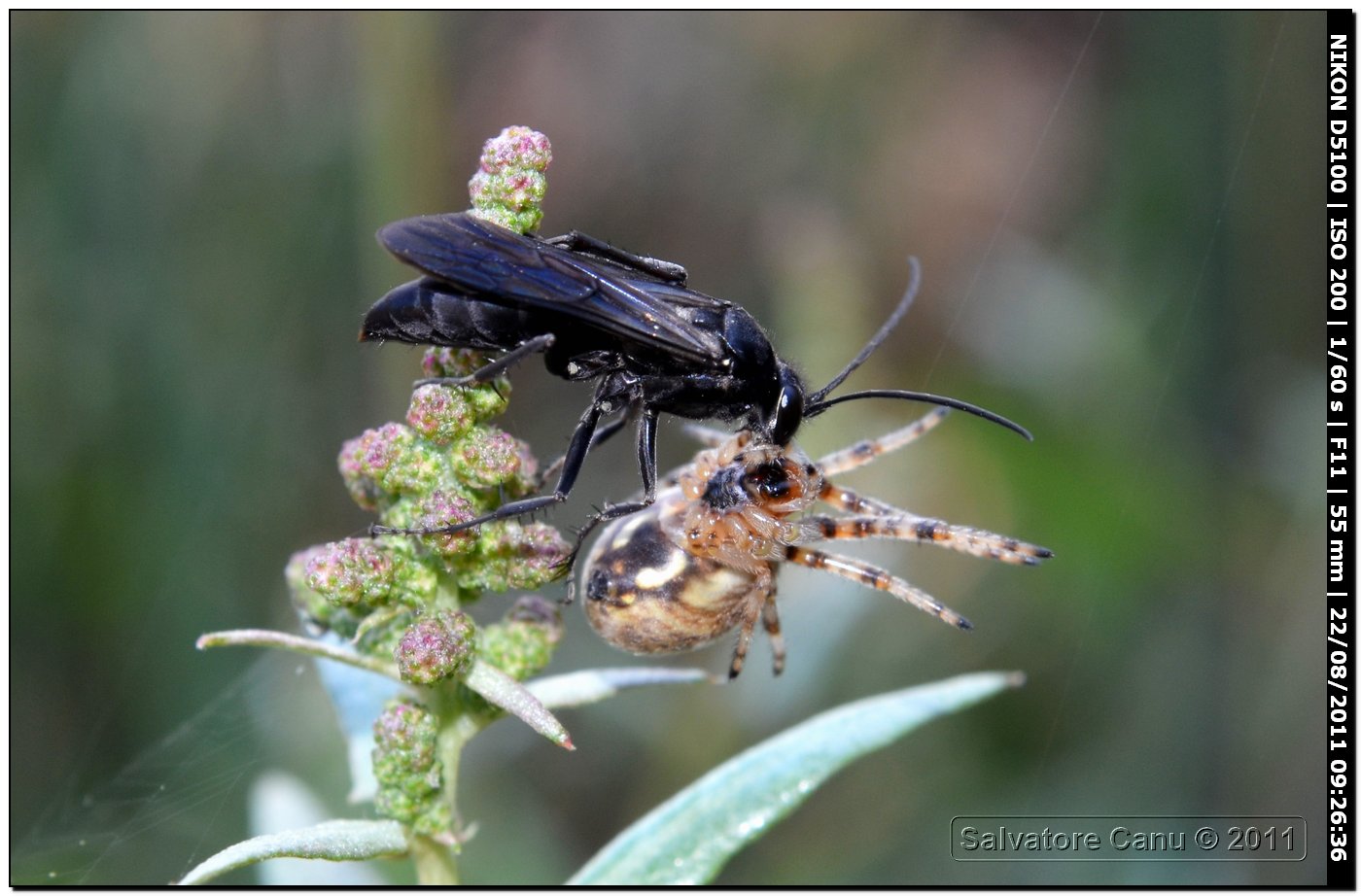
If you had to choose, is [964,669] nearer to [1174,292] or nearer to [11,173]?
[1174,292]

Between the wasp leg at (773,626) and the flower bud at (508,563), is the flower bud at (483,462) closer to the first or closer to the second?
the flower bud at (508,563)

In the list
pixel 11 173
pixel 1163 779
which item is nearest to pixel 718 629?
pixel 1163 779

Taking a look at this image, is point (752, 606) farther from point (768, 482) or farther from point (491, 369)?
point (491, 369)

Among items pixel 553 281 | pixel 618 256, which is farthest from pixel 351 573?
pixel 618 256

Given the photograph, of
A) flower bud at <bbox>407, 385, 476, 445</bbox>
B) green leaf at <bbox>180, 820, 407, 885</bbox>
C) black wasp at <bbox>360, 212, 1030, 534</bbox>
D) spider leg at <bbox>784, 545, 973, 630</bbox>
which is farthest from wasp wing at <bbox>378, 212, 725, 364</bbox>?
green leaf at <bbox>180, 820, 407, 885</bbox>

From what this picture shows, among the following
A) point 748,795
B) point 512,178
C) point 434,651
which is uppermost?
point 512,178

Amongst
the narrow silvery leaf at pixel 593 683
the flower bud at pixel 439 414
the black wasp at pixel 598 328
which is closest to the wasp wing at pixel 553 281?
the black wasp at pixel 598 328
